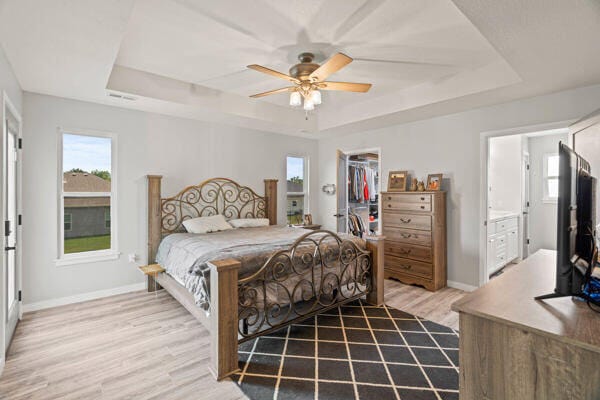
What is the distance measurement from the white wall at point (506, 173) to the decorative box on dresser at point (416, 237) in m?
1.75

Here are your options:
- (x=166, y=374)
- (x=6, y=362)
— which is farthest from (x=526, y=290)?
(x=6, y=362)

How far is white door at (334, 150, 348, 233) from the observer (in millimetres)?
5609

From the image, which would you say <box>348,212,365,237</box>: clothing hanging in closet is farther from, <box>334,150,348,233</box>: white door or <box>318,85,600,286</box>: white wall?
<box>318,85,600,286</box>: white wall

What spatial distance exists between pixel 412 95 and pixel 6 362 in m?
4.82

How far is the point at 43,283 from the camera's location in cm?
349

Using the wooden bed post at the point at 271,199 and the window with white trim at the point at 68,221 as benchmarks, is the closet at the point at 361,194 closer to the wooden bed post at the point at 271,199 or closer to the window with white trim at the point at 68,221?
the wooden bed post at the point at 271,199

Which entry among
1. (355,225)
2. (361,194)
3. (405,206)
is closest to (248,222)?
(405,206)

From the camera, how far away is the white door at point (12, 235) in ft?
8.80

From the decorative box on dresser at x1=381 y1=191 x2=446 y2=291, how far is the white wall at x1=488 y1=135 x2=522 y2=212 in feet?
5.74

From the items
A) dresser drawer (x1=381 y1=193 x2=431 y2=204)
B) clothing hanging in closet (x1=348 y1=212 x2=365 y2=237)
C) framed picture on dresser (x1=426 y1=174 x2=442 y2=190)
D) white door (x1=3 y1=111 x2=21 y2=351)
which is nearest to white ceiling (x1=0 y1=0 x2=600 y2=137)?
white door (x1=3 y1=111 x2=21 y2=351)

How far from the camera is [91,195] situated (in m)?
3.83

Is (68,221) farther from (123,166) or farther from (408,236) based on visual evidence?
(408,236)

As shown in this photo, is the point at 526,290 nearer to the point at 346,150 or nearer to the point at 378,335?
the point at 378,335

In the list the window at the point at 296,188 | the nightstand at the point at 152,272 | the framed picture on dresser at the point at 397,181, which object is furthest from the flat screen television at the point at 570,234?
the window at the point at 296,188
